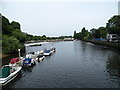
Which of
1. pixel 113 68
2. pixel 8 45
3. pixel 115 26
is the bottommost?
pixel 113 68

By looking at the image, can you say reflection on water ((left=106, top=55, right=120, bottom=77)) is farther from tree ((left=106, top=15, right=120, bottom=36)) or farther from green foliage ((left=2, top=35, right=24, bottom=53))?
tree ((left=106, top=15, right=120, bottom=36))

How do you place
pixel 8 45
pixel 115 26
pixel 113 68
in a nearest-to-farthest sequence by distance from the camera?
1. pixel 113 68
2. pixel 8 45
3. pixel 115 26

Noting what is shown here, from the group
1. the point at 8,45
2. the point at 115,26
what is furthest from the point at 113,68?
the point at 115,26

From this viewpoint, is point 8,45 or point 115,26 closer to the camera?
point 8,45

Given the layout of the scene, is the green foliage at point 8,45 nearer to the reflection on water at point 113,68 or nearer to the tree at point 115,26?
the reflection on water at point 113,68

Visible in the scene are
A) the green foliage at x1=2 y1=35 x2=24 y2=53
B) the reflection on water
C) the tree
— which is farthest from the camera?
the tree

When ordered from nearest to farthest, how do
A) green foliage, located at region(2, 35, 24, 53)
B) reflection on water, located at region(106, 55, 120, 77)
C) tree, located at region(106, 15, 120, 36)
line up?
1. reflection on water, located at region(106, 55, 120, 77)
2. green foliage, located at region(2, 35, 24, 53)
3. tree, located at region(106, 15, 120, 36)

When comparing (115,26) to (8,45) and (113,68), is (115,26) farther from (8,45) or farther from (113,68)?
(8,45)

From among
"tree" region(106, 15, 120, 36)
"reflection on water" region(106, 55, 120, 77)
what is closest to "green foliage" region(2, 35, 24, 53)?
"reflection on water" region(106, 55, 120, 77)

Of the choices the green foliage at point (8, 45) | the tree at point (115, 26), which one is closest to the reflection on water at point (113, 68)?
the green foliage at point (8, 45)

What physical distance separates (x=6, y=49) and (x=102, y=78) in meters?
38.0

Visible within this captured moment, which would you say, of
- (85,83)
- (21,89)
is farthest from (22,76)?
(85,83)

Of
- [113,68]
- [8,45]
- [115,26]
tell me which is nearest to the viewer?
[113,68]

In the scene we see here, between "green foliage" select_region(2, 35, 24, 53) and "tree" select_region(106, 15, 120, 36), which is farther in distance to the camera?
"tree" select_region(106, 15, 120, 36)
